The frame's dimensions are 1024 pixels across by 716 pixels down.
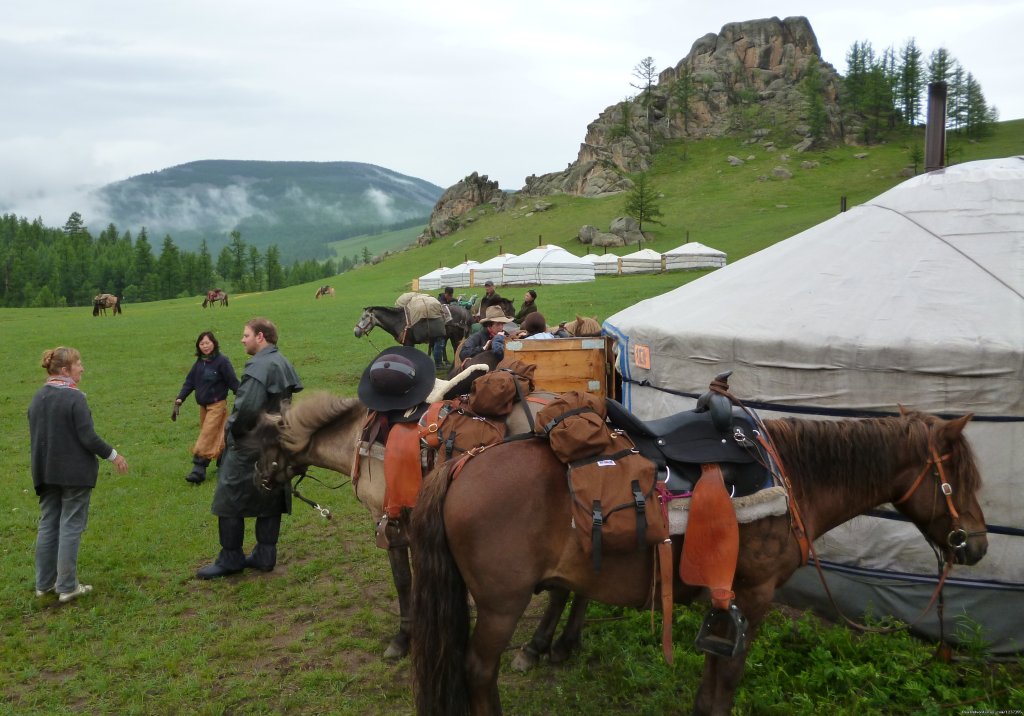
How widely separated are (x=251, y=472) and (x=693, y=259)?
35621 millimetres

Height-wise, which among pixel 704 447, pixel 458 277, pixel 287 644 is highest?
pixel 458 277

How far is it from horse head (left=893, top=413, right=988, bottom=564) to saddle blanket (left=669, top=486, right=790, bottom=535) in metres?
0.71

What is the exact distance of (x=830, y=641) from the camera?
420cm

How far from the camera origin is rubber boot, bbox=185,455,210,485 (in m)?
8.44

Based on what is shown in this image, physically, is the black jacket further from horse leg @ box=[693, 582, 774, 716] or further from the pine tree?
the pine tree

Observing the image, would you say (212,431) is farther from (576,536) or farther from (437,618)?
(576,536)

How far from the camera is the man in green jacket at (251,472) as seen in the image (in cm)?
523

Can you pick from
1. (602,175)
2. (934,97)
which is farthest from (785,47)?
(934,97)

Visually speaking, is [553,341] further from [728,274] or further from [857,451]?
[857,451]

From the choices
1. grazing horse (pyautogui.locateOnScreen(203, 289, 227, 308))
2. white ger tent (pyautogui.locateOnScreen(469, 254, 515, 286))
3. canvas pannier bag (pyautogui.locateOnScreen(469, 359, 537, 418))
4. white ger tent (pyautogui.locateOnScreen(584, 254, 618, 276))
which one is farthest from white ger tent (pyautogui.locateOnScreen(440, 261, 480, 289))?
canvas pannier bag (pyautogui.locateOnScreen(469, 359, 537, 418))

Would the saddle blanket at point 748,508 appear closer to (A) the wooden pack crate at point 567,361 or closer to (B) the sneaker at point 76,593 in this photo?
(A) the wooden pack crate at point 567,361

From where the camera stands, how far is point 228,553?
5.67m

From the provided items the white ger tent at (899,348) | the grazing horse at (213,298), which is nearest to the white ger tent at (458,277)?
the grazing horse at (213,298)

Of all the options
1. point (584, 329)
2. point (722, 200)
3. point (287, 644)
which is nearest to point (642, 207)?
point (722, 200)
